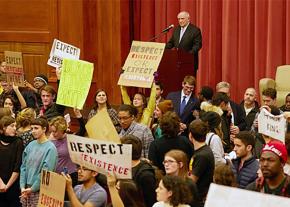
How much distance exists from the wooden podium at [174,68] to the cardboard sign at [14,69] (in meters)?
2.17

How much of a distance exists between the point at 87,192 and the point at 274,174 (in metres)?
1.67

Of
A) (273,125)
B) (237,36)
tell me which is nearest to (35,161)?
(273,125)

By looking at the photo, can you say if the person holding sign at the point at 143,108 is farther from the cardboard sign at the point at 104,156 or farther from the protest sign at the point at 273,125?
the cardboard sign at the point at 104,156

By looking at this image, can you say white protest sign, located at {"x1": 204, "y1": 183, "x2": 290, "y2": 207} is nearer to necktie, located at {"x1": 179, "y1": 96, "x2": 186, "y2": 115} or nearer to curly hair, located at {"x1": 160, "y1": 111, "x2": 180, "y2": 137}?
curly hair, located at {"x1": 160, "y1": 111, "x2": 180, "y2": 137}

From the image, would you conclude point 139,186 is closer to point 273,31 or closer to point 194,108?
point 194,108

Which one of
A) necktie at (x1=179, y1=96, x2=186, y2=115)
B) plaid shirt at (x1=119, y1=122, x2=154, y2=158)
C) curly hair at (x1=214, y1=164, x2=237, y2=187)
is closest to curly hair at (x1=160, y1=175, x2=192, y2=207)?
curly hair at (x1=214, y1=164, x2=237, y2=187)

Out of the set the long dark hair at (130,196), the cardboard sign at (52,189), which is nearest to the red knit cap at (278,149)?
the long dark hair at (130,196)

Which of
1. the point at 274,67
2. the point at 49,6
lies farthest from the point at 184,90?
the point at 49,6

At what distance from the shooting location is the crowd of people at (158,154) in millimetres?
6133

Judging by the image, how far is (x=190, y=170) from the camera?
7.38 m

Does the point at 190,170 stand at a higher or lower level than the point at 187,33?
lower

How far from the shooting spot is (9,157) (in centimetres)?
848

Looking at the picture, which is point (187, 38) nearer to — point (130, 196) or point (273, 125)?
point (273, 125)

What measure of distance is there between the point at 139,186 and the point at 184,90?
4.25 m
